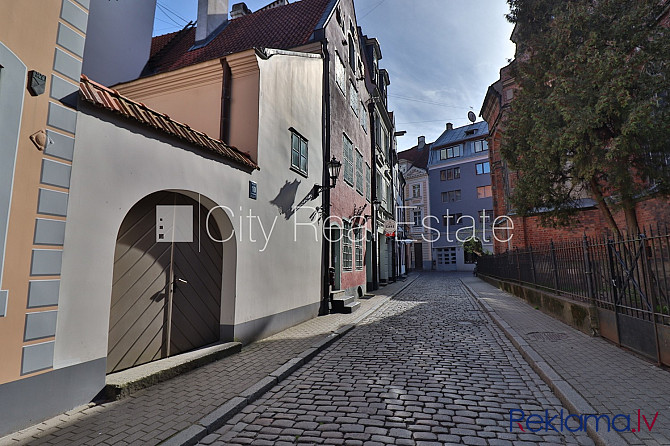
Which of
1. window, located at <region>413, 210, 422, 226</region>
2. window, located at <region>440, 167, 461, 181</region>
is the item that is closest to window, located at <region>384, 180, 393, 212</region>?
window, located at <region>413, 210, 422, 226</region>

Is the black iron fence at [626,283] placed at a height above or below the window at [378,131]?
below

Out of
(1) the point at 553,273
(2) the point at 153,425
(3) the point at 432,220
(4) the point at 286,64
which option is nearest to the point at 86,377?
(2) the point at 153,425

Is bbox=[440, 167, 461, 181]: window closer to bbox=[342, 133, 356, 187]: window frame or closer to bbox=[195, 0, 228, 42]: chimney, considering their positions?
bbox=[342, 133, 356, 187]: window frame

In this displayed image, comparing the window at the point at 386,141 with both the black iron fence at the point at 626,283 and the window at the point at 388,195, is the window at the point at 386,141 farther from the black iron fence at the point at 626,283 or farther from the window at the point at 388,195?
the black iron fence at the point at 626,283

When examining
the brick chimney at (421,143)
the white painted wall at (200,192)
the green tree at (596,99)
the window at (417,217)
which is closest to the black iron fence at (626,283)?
the green tree at (596,99)

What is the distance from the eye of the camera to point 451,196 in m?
42.8

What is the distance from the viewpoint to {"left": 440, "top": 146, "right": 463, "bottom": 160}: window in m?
43.0

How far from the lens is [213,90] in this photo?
849 cm

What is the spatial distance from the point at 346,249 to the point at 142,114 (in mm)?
9308

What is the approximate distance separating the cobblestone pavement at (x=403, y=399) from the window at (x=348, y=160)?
8.02 metres

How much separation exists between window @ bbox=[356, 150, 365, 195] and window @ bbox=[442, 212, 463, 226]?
27974mm

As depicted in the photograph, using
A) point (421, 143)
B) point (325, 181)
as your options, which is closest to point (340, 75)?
point (325, 181)

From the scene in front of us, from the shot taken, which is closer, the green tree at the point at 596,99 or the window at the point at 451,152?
the green tree at the point at 596,99

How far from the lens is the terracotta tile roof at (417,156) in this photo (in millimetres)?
48453
